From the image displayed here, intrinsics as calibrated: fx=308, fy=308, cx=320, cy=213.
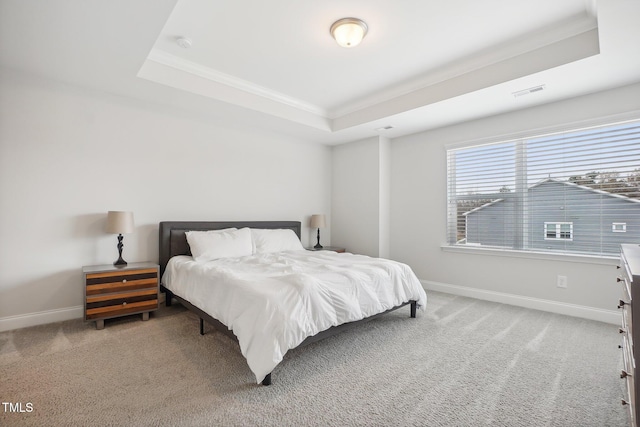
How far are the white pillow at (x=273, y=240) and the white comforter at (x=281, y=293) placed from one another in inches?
24.3

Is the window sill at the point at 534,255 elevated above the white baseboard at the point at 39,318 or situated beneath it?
elevated above

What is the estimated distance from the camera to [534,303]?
371cm

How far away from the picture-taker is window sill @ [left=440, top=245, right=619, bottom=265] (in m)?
3.25

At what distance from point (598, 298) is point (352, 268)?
272 centimetres

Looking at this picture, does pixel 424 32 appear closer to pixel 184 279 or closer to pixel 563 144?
pixel 563 144

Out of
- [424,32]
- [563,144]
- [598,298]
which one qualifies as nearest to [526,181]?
[563,144]

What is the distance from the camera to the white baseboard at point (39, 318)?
2896 mm

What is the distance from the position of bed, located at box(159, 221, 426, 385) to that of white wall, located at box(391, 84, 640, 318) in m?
1.38

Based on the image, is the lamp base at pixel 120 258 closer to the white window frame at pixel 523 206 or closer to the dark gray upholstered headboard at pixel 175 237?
the dark gray upholstered headboard at pixel 175 237

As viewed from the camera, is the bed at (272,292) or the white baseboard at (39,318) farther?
the white baseboard at (39,318)

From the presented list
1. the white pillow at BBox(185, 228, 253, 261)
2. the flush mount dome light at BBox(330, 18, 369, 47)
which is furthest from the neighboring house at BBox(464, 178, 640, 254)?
the white pillow at BBox(185, 228, 253, 261)

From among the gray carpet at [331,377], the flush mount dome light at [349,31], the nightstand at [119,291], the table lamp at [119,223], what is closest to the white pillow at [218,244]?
the nightstand at [119,291]

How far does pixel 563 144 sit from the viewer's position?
3.56 m

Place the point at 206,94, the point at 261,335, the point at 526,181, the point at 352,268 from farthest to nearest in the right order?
the point at 526,181 < the point at 206,94 < the point at 352,268 < the point at 261,335
